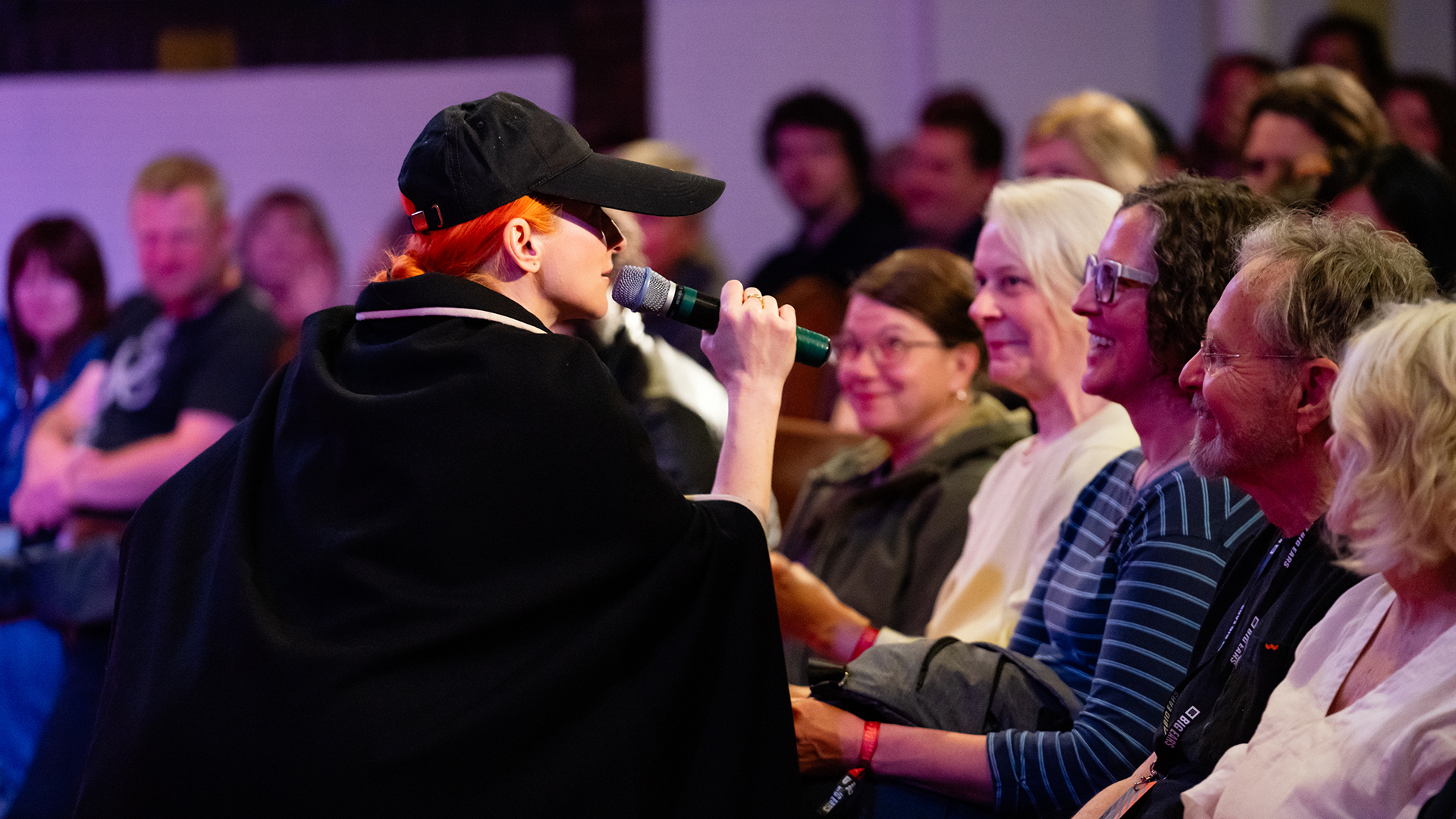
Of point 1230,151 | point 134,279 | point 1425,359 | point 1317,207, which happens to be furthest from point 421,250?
point 134,279

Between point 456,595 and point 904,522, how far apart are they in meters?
1.46

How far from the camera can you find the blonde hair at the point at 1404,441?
143cm

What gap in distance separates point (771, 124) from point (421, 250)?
3179 millimetres

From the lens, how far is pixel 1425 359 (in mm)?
1457

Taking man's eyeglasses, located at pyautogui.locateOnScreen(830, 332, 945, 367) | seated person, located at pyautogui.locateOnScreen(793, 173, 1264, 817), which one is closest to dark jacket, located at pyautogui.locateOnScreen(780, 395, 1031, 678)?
man's eyeglasses, located at pyautogui.locateOnScreen(830, 332, 945, 367)

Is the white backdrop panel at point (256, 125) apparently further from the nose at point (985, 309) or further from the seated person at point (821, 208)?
the nose at point (985, 309)

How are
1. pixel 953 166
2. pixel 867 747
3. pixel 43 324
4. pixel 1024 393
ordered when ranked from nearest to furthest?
1. pixel 867 747
2. pixel 1024 393
3. pixel 43 324
4. pixel 953 166

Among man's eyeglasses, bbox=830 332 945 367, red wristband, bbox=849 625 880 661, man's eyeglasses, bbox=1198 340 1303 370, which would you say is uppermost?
man's eyeglasses, bbox=1198 340 1303 370

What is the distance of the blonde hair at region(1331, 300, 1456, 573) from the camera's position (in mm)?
1432

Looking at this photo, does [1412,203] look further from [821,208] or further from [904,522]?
[821,208]

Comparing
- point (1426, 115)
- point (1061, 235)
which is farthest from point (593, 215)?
point (1426, 115)

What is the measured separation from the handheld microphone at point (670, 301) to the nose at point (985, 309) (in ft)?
2.38

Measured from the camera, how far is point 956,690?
7.04ft

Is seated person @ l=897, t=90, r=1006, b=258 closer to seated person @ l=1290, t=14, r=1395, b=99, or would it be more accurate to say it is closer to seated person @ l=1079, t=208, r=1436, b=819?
A: seated person @ l=1290, t=14, r=1395, b=99
